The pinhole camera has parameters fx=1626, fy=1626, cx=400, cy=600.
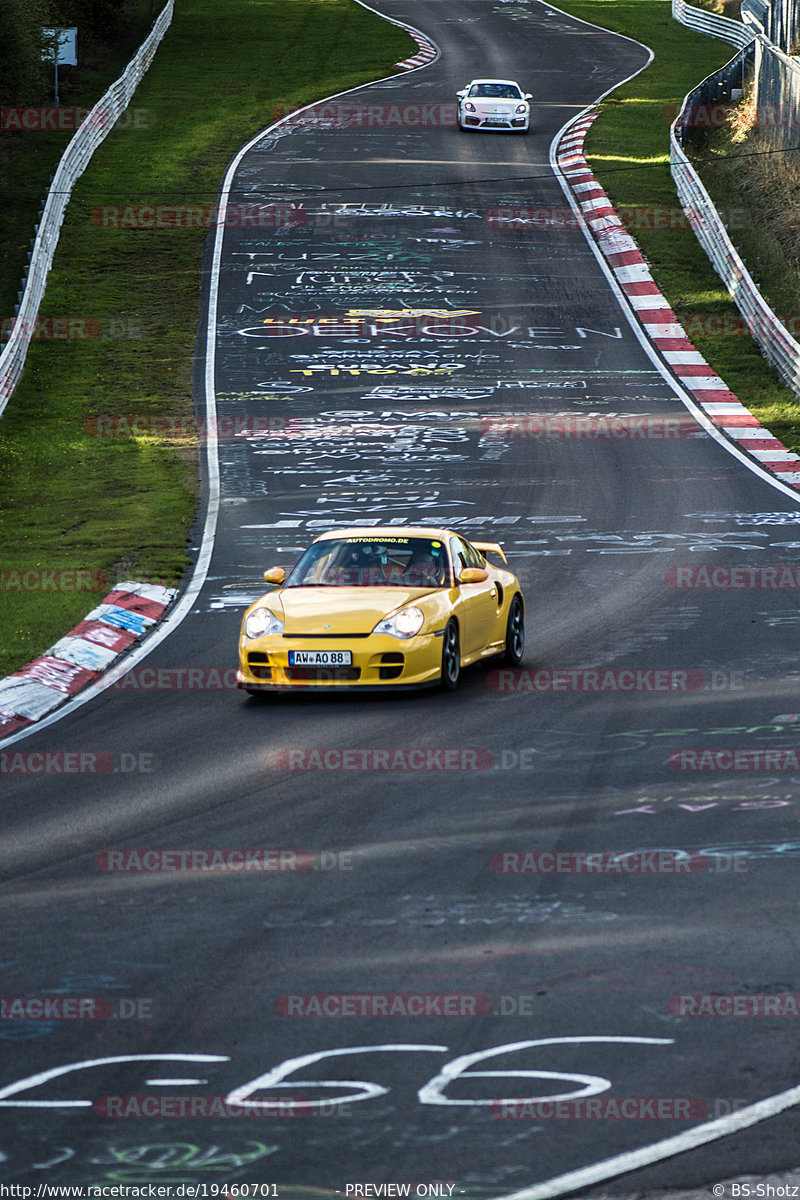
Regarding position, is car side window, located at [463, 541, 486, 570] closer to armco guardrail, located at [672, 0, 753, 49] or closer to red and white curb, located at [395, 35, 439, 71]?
red and white curb, located at [395, 35, 439, 71]

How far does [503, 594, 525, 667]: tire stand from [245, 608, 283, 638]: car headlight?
7.38 feet

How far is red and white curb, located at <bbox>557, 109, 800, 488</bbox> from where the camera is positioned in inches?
1003

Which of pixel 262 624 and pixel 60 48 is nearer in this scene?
pixel 262 624

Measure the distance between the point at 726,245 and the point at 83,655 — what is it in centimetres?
2405

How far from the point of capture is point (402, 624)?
1291 cm

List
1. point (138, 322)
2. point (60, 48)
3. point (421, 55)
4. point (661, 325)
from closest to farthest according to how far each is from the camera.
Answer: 1. point (661, 325)
2. point (138, 322)
3. point (60, 48)
4. point (421, 55)

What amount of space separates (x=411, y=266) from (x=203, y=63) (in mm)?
28179

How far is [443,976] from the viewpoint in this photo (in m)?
6.97

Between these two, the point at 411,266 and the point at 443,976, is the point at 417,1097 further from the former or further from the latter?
the point at 411,266

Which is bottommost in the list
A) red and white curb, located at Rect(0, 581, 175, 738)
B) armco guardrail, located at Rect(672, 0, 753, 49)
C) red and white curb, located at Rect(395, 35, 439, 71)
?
red and white curb, located at Rect(395, 35, 439, 71)

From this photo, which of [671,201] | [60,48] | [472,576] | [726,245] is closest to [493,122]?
[671,201]

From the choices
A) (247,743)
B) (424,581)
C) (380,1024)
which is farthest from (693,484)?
(380,1024)

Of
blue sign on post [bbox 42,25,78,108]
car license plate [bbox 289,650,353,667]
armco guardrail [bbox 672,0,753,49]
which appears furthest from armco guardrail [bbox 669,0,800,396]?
car license plate [bbox 289,650,353,667]

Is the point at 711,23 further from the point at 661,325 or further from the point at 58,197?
the point at 661,325
